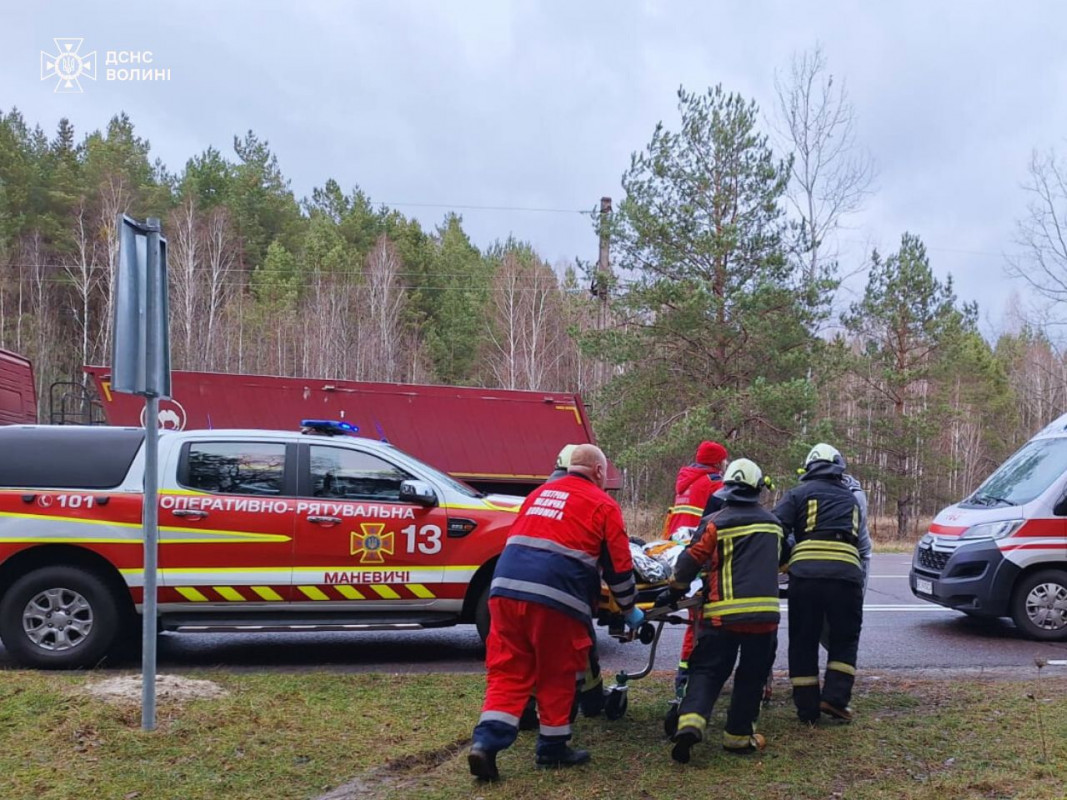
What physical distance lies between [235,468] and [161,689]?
82.6 inches

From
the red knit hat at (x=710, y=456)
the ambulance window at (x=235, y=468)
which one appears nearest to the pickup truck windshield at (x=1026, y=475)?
the red knit hat at (x=710, y=456)

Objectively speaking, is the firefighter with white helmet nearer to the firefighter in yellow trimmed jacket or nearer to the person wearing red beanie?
the firefighter in yellow trimmed jacket

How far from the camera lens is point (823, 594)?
5648 millimetres

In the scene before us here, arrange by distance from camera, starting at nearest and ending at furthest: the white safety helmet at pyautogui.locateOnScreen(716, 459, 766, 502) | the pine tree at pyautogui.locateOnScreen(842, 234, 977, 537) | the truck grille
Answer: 1. the white safety helmet at pyautogui.locateOnScreen(716, 459, 766, 502)
2. the truck grille
3. the pine tree at pyautogui.locateOnScreen(842, 234, 977, 537)

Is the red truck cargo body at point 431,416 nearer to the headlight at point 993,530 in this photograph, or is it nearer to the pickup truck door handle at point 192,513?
the headlight at point 993,530

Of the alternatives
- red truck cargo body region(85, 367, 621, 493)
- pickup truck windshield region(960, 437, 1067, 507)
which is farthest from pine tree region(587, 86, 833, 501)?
pickup truck windshield region(960, 437, 1067, 507)

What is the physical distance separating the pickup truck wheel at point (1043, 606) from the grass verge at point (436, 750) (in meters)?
2.82

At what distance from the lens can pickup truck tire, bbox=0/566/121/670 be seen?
22.7 feet

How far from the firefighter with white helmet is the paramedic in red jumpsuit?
1412 mm

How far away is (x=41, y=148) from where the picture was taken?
45.8 metres

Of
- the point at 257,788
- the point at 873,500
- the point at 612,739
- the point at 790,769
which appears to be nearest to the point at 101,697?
the point at 257,788

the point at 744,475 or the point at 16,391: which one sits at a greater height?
the point at 16,391

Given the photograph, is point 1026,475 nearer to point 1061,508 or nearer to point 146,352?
point 1061,508

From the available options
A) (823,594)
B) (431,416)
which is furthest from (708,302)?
(823,594)
